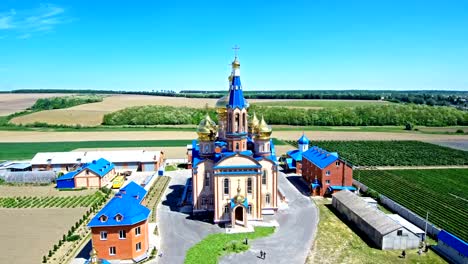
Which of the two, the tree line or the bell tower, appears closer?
the bell tower

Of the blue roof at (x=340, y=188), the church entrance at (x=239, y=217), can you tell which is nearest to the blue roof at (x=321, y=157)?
the blue roof at (x=340, y=188)

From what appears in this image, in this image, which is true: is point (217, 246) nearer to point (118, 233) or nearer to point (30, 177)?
point (118, 233)

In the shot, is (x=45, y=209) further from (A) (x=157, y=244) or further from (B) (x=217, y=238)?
(B) (x=217, y=238)

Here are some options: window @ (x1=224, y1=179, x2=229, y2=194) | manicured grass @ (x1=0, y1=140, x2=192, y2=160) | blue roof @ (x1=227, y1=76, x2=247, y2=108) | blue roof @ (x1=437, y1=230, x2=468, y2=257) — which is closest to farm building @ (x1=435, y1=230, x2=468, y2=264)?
blue roof @ (x1=437, y1=230, x2=468, y2=257)

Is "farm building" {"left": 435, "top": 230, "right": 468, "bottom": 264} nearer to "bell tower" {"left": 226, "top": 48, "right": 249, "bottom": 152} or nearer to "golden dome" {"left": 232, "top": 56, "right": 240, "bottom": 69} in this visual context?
"bell tower" {"left": 226, "top": 48, "right": 249, "bottom": 152}

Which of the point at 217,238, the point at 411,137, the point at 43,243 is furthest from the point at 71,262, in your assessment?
the point at 411,137

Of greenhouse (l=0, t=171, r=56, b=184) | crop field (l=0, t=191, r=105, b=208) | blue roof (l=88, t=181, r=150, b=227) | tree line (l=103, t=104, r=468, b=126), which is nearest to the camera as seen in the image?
blue roof (l=88, t=181, r=150, b=227)
